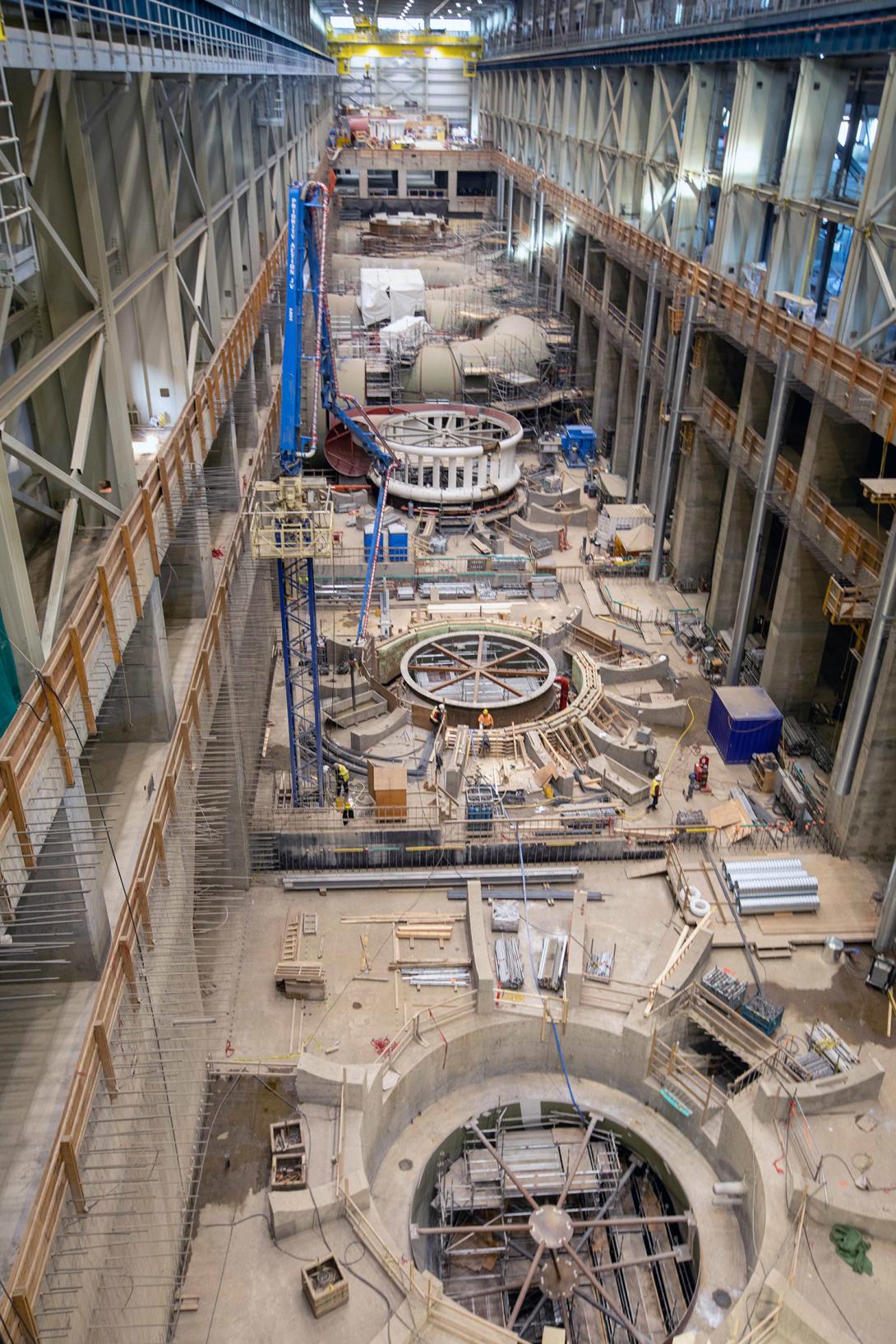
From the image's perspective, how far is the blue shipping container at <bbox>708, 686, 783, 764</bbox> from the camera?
23.5 m

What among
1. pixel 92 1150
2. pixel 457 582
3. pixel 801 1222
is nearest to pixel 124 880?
pixel 92 1150

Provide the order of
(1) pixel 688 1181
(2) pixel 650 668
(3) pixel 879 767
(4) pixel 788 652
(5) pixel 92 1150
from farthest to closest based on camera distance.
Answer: (2) pixel 650 668, (4) pixel 788 652, (3) pixel 879 767, (1) pixel 688 1181, (5) pixel 92 1150

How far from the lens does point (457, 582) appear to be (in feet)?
102

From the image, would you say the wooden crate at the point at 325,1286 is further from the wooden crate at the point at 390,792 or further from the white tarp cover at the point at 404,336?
the white tarp cover at the point at 404,336

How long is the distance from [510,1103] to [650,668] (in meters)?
12.6

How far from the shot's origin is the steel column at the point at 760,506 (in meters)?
22.4

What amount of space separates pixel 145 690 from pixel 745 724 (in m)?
14.5

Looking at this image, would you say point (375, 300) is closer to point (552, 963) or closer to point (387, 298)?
point (387, 298)

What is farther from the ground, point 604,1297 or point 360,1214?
point 360,1214

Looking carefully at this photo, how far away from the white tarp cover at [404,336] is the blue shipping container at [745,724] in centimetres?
2560

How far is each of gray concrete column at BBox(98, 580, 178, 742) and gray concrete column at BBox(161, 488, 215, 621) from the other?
9.18ft

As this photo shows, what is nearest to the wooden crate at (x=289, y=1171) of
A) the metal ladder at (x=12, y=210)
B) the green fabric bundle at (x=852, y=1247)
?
the green fabric bundle at (x=852, y=1247)

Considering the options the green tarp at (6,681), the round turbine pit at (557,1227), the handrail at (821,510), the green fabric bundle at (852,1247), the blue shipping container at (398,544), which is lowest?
the round turbine pit at (557,1227)

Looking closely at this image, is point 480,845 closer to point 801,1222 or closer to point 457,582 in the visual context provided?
point 801,1222
